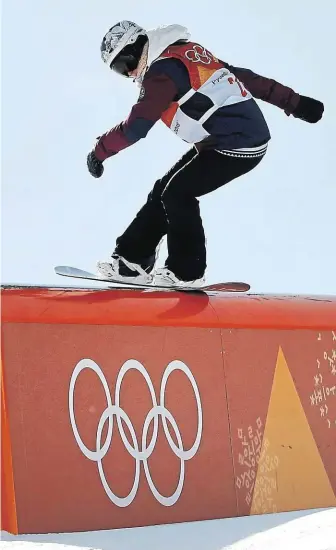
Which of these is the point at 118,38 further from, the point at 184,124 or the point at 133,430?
the point at 133,430

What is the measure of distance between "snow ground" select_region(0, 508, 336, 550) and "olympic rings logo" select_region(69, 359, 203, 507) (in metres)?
0.17

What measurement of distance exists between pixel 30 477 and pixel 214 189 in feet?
6.35

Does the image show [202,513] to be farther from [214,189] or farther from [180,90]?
[180,90]

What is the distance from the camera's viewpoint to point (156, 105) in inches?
168

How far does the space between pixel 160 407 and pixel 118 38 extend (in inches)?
76.3

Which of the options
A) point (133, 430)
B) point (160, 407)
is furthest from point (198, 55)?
point (133, 430)

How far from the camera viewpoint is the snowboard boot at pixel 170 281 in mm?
4492

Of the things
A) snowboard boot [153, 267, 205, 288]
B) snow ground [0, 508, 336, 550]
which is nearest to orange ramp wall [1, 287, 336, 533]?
snow ground [0, 508, 336, 550]

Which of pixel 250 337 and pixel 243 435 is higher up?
pixel 250 337

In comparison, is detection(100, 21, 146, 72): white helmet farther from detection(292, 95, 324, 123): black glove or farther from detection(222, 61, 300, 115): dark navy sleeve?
detection(292, 95, 324, 123): black glove

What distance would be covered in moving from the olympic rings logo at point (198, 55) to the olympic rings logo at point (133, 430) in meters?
1.58

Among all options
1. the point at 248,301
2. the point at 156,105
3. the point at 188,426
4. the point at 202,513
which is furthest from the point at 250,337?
the point at 156,105

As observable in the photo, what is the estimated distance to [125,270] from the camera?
4648 millimetres

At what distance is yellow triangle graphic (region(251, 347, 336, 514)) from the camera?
4.03m
